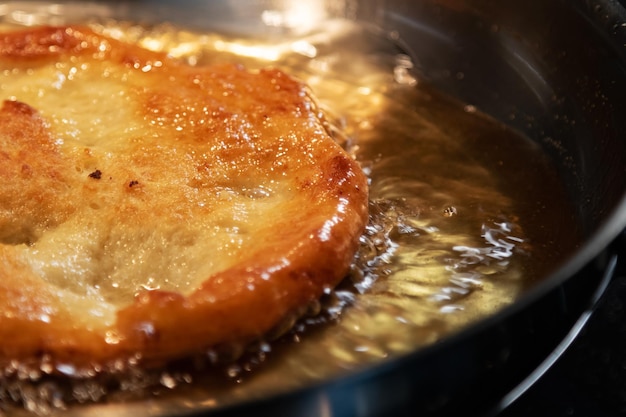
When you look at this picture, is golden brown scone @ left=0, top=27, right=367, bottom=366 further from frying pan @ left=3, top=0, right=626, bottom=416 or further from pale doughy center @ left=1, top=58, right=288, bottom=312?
frying pan @ left=3, top=0, right=626, bottom=416

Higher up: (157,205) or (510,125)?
(510,125)

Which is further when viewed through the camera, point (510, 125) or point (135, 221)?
point (510, 125)

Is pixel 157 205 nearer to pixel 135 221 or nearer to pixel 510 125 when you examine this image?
pixel 135 221

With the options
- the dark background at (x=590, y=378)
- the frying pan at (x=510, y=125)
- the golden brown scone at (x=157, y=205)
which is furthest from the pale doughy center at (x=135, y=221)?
the dark background at (x=590, y=378)

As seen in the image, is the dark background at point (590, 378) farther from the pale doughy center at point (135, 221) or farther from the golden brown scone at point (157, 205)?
the pale doughy center at point (135, 221)

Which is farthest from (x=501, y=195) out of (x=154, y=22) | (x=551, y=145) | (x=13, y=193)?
(x=154, y=22)

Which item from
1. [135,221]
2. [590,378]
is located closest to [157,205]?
[135,221]

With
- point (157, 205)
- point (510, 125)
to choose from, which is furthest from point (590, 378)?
point (157, 205)
